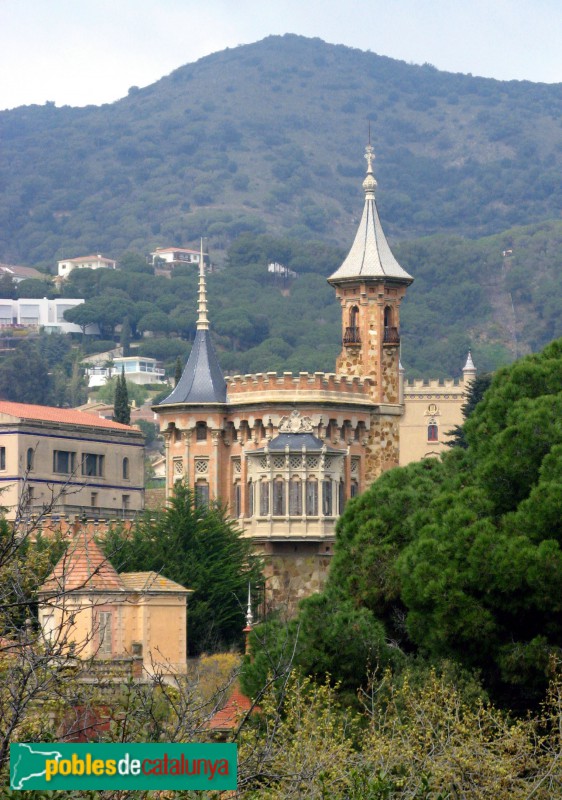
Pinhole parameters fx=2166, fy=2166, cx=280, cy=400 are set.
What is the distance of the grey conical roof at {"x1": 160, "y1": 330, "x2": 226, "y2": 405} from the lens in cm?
8088

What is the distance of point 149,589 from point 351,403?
20222mm

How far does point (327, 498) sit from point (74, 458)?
66.3ft

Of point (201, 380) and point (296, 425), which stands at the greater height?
point (201, 380)

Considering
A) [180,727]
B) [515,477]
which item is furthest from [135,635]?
[180,727]

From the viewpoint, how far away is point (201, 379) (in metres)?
82.0

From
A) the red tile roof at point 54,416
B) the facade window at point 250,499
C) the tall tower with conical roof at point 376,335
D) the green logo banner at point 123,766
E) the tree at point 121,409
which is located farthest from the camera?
the tree at point 121,409

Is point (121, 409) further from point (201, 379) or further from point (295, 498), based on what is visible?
point (295, 498)

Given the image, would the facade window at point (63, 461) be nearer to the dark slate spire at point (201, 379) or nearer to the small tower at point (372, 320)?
the dark slate spire at point (201, 379)

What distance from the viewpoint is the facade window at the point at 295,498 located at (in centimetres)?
7688

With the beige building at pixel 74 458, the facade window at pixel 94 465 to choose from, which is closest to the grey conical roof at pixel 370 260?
the beige building at pixel 74 458

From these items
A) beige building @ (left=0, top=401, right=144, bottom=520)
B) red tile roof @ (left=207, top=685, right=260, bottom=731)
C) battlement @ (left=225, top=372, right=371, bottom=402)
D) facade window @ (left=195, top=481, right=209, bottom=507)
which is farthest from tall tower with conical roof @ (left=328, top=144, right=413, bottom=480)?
red tile roof @ (left=207, top=685, right=260, bottom=731)

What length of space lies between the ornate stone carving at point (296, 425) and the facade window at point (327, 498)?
2095mm

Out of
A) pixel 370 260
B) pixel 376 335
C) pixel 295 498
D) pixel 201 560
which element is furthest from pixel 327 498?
pixel 370 260

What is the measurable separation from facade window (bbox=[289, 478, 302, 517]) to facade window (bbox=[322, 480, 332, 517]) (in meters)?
0.82
